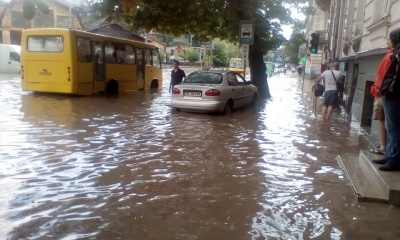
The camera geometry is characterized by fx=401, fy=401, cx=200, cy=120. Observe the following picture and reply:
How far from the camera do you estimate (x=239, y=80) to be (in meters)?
14.5

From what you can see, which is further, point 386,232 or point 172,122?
point 172,122

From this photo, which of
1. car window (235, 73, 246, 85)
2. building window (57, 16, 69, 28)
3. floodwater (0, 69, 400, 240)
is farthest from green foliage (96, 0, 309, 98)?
building window (57, 16, 69, 28)

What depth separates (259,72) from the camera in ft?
60.1

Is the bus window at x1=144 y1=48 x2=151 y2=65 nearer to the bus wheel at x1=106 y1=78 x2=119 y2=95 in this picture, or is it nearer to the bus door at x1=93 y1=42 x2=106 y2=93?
the bus wheel at x1=106 y1=78 x2=119 y2=95

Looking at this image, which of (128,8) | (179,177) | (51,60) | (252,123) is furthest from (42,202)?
(51,60)

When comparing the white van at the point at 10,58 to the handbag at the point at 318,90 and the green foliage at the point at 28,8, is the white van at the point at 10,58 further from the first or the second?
the green foliage at the point at 28,8

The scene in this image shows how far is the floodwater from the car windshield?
2.28 metres

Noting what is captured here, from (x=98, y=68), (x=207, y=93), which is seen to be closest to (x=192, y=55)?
(x=98, y=68)

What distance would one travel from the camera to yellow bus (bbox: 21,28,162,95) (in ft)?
49.1

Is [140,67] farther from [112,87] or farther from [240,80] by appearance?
[240,80]

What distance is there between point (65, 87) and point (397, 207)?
12943 millimetres

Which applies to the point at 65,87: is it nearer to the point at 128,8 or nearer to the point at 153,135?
the point at 153,135

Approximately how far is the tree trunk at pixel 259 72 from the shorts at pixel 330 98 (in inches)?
245

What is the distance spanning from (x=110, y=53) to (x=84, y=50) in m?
1.86
